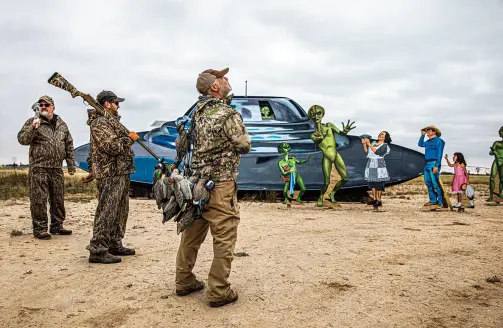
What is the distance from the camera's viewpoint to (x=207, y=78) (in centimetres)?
334

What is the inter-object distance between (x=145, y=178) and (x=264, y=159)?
11.4ft

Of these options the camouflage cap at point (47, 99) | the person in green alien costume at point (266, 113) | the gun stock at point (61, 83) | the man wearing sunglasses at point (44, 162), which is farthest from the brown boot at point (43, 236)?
the person in green alien costume at point (266, 113)

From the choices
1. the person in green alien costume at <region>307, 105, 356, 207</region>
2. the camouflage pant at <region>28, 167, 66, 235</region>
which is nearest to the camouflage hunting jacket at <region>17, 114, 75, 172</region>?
the camouflage pant at <region>28, 167, 66, 235</region>

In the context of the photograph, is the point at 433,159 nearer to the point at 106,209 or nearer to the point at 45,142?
the point at 106,209

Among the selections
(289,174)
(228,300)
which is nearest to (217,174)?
(228,300)

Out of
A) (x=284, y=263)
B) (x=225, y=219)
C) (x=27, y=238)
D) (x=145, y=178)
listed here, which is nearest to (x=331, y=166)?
(x=145, y=178)

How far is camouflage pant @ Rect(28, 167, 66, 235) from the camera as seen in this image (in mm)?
5867

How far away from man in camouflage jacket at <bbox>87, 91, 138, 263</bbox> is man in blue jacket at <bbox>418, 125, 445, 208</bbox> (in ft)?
24.6

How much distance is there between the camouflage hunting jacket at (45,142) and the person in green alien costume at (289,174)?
19.4ft

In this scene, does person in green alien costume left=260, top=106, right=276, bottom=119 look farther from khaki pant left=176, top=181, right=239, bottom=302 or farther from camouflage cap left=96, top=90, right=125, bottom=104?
khaki pant left=176, top=181, right=239, bottom=302

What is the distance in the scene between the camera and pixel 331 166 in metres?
10.3

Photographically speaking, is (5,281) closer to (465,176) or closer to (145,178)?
(145,178)

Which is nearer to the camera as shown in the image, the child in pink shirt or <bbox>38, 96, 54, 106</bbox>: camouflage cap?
<bbox>38, 96, 54, 106</bbox>: camouflage cap

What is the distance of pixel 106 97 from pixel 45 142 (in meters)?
1.91
